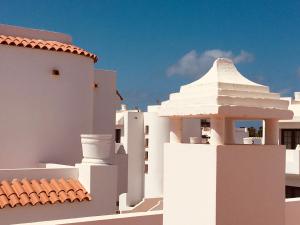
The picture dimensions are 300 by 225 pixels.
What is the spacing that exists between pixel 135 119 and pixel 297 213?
3531 centimetres

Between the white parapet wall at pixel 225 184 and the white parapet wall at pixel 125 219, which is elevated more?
the white parapet wall at pixel 225 184

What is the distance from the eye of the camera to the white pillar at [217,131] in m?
4.74

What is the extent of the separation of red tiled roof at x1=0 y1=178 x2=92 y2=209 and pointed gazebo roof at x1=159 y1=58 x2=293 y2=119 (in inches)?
219

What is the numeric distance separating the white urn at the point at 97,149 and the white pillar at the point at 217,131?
645 centimetres

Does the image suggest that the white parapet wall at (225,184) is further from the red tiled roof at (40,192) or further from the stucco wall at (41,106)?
the stucco wall at (41,106)

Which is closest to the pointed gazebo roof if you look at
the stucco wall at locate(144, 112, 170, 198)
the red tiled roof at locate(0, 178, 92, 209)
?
the red tiled roof at locate(0, 178, 92, 209)

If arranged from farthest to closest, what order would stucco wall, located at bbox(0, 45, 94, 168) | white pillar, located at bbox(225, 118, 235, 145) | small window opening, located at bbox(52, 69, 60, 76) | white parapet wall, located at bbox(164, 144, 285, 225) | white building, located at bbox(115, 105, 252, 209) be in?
1. white building, located at bbox(115, 105, 252, 209)
2. small window opening, located at bbox(52, 69, 60, 76)
3. stucco wall, located at bbox(0, 45, 94, 168)
4. white pillar, located at bbox(225, 118, 235, 145)
5. white parapet wall, located at bbox(164, 144, 285, 225)

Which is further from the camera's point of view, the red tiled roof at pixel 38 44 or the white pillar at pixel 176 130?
the red tiled roof at pixel 38 44

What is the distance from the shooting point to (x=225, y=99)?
188 inches

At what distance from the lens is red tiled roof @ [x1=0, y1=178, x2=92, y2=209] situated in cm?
962

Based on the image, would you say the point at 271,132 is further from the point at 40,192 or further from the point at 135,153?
the point at 135,153

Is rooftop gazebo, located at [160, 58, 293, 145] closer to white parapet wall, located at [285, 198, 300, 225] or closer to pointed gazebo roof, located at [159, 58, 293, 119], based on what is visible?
pointed gazebo roof, located at [159, 58, 293, 119]

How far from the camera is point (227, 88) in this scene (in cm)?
496

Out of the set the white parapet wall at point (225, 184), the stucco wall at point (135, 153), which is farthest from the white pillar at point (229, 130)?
the stucco wall at point (135, 153)
